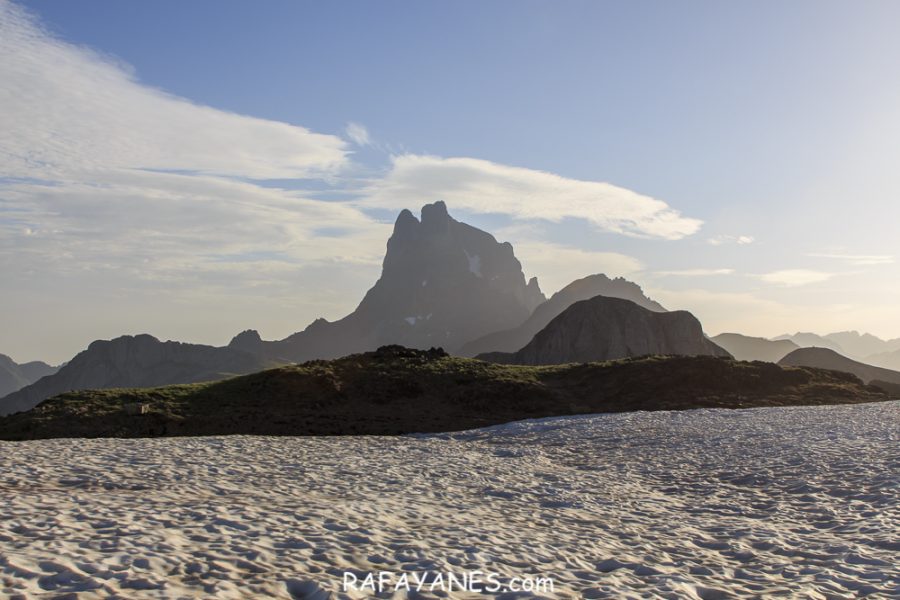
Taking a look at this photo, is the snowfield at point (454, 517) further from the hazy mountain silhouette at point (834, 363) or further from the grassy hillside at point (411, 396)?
the hazy mountain silhouette at point (834, 363)

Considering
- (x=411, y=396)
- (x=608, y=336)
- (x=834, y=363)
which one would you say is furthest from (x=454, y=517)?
(x=834, y=363)

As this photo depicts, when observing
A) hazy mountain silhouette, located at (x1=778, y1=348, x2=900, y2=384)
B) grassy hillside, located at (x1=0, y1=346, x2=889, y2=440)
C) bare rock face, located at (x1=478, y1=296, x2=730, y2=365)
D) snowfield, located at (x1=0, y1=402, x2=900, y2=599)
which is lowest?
snowfield, located at (x1=0, y1=402, x2=900, y2=599)

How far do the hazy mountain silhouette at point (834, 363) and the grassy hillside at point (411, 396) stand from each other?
101 m

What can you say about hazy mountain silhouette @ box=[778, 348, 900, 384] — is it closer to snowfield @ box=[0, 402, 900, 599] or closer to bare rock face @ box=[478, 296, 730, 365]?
bare rock face @ box=[478, 296, 730, 365]

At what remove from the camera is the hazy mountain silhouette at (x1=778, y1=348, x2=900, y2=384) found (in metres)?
147

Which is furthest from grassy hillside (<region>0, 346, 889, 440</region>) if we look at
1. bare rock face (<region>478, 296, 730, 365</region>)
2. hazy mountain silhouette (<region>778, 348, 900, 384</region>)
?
hazy mountain silhouette (<region>778, 348, 900, 384</region>)

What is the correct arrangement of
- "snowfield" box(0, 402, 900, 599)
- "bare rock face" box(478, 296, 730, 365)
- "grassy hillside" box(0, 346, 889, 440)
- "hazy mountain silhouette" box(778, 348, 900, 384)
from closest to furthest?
"snowfield" box(0, 402, 900, 599) < "grassy hillside" box(0, 346, 889, 440) < "bare rock face" box(478, 296, 730, 365) < "hazy mountain silhouette" box(778, 348, 900, 384)

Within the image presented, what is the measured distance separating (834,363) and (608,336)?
56.2 meters

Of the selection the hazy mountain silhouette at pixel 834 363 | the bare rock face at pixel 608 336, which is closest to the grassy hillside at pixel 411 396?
the bare rock face at pixel 608 336

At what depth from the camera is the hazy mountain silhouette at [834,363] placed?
14723cm

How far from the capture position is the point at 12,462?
19.4 m

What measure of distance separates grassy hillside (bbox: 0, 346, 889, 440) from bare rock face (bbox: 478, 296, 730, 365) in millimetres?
69722

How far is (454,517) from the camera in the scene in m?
14.4

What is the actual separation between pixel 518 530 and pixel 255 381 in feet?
119
